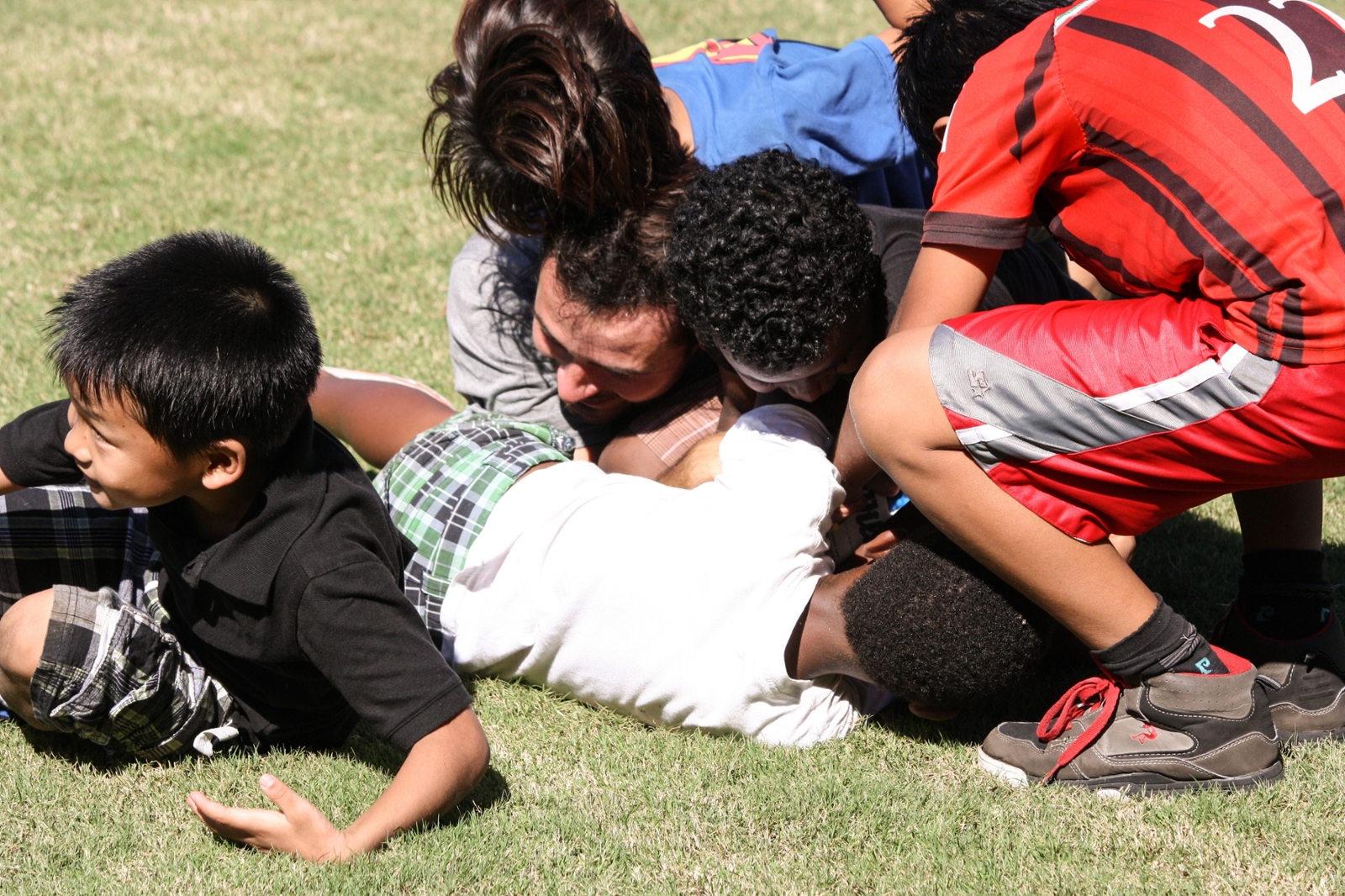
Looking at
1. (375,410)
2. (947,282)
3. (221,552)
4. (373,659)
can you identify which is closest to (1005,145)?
(947,282)

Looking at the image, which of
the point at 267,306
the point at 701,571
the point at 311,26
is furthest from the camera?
the point at 311,26

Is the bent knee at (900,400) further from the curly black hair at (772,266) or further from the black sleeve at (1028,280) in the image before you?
the black sleeve at (1028,280)

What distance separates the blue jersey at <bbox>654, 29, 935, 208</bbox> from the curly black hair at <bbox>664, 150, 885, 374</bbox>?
563mm

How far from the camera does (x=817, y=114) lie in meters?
3.24

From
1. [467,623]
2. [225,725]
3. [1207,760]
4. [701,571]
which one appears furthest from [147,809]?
[1207,760]

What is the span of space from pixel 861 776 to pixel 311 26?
6.46m

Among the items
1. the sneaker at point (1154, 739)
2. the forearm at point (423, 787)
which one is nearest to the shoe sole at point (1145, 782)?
the sneaker at point (1154, 739)

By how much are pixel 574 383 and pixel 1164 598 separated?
1536 mm

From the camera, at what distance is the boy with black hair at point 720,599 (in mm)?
2395

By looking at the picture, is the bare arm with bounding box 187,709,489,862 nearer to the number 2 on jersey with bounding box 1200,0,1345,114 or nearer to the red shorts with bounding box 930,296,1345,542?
the red shorts with bounding box 930,296,1345,542

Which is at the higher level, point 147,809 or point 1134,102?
point 1134,102

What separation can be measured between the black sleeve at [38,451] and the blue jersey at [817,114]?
1.62m

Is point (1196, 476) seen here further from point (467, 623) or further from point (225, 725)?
point (225, 725)

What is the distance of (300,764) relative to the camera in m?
2.50
